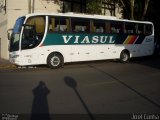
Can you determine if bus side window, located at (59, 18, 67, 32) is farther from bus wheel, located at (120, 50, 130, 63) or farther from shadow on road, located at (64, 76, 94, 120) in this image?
bus wheel, located at (120, 50, 130, 63)

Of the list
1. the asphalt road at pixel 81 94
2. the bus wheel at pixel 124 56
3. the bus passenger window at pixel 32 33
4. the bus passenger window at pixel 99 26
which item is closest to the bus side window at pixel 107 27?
the bus passenger window at pixel 99 26

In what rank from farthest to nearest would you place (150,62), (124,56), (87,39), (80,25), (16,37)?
(124,56) < (150,62) < (87,39) < (80,25) < (16,37)

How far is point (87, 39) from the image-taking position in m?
19.3

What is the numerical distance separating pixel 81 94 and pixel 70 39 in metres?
8.63

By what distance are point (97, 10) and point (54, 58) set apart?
30.4 feet

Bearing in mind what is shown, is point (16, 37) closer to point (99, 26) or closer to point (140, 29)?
point (99, 26)

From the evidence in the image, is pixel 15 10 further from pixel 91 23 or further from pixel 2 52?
pixel 91 23

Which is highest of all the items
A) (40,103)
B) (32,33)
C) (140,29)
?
(140,29)

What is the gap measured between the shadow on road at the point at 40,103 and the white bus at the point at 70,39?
18.1ft

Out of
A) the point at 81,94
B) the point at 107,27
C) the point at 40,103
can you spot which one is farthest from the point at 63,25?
the point at 40,103

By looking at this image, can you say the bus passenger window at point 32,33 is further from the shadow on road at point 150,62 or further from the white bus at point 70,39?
the shadow on road at point 150,62

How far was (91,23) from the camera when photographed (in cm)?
1956

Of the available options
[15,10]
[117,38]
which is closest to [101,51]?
[117,38]

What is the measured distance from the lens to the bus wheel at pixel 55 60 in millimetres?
17658
